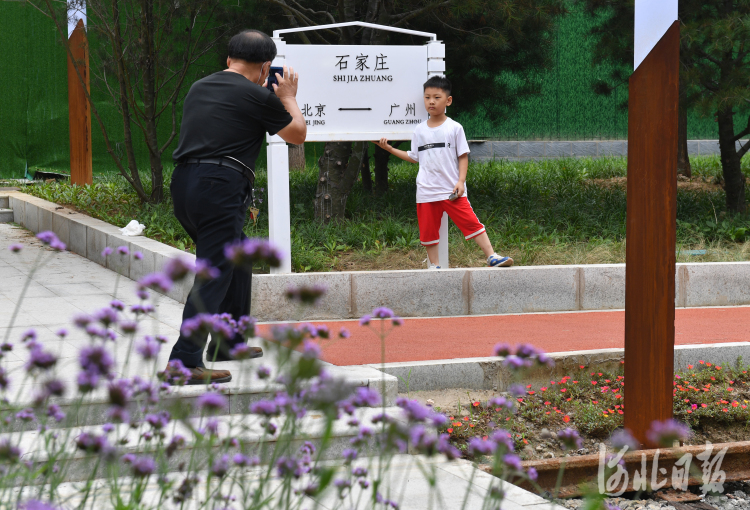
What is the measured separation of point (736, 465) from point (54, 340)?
3.78 m

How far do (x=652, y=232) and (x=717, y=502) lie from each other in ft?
4.14

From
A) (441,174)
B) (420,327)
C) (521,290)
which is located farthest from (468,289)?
(441,174)

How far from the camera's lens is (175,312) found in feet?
20.0

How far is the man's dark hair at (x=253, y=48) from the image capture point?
4004 millimetres

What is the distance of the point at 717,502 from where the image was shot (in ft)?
12.3

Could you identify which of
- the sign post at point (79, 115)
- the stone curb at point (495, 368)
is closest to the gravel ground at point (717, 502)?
the stone curb at point (495, 368)

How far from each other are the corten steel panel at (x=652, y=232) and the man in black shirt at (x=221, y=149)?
1609 millimetres

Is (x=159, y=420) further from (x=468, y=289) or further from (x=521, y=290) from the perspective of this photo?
(x=521, y=290)

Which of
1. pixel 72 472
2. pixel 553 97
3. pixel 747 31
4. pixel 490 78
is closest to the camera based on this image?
pixel 72 472

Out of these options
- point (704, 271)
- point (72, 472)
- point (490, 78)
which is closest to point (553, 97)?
point (490, 78)

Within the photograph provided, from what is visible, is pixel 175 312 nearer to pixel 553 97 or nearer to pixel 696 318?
pixel 696 318

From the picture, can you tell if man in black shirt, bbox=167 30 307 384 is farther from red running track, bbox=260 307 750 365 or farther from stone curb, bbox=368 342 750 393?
red running track, bbox=260 307 750 365

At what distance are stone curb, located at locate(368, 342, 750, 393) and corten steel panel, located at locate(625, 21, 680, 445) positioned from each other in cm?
99

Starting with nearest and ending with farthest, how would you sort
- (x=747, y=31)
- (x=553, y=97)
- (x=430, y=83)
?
1. (x=430, y=83)
2. (x=747, y=31)
3. (x=553, y=97)
